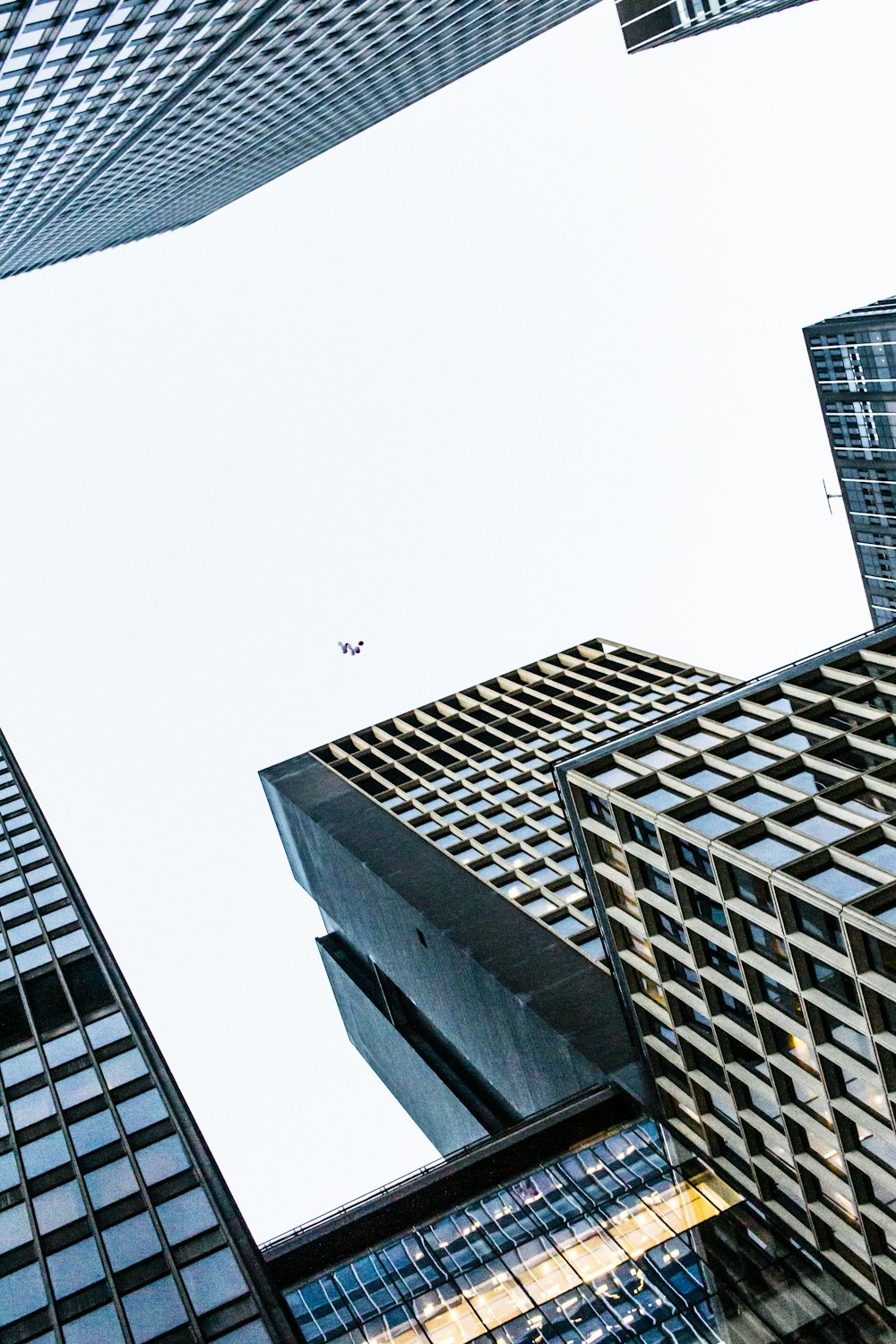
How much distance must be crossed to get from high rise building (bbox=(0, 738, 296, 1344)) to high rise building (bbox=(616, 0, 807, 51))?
300ft

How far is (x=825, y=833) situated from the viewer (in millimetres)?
45594

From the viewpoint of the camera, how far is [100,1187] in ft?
157

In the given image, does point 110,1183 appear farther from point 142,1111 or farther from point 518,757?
point 518,757

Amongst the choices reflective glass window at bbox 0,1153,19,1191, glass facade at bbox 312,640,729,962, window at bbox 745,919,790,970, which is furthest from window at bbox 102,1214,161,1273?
glass facade at bbox 312,640,729,962

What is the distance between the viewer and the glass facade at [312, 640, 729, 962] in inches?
3280

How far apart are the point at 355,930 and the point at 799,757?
6143 centimetres

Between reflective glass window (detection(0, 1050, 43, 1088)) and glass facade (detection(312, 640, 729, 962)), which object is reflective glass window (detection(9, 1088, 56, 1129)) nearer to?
reflective glass window (detection(0, 1050, 43, 1088))

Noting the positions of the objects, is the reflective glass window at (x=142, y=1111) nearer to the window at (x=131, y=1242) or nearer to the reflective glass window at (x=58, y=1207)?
the reflective glass window at (x=58, y=1207)

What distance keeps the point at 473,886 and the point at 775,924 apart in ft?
133

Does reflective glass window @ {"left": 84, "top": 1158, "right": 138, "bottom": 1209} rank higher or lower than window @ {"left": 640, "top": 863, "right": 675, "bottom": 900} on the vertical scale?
lower

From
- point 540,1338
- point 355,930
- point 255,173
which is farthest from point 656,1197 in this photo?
point 255,173

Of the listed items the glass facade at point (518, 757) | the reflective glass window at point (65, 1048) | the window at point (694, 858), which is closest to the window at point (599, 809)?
the window at point (694, 858)

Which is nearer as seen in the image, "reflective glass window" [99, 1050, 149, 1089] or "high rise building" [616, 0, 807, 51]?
"reflective glass window" [99, 1050, 149, 1089]

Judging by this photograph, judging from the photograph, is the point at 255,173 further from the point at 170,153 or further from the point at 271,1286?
the point at 271,1286
